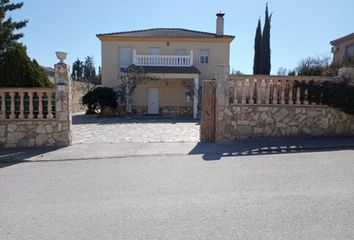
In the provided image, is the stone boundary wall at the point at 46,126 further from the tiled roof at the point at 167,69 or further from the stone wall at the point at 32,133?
the tiled roof at the point at 167,69

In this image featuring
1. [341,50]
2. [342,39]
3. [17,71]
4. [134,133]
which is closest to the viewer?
[17,71]

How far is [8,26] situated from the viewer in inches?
1041

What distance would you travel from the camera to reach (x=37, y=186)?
573 centimetres

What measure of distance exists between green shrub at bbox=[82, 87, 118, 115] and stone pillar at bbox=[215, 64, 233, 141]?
1554 cm

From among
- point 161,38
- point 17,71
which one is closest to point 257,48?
point 161,38

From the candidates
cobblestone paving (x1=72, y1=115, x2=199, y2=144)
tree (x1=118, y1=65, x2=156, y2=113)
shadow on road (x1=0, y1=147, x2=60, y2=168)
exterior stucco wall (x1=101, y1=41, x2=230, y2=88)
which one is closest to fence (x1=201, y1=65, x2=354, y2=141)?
cobblestone paving (x1=72, y1=115, x2=199, y2=144)

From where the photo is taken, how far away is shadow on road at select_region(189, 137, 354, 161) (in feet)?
28.6

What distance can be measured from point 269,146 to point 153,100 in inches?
713

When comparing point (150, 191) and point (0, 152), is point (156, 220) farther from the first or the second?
point (0, 152)

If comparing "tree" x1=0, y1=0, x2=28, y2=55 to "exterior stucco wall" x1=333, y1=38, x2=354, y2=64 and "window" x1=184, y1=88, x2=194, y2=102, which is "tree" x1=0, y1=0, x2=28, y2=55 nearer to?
"window" x1=184, y1=88, x2=194, y2=102

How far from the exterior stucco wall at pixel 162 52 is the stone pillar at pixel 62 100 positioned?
17.7 m

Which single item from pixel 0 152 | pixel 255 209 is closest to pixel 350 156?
pixel 255 209

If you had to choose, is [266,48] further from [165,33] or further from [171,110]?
[171,110]

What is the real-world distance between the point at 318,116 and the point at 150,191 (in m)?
7.79
